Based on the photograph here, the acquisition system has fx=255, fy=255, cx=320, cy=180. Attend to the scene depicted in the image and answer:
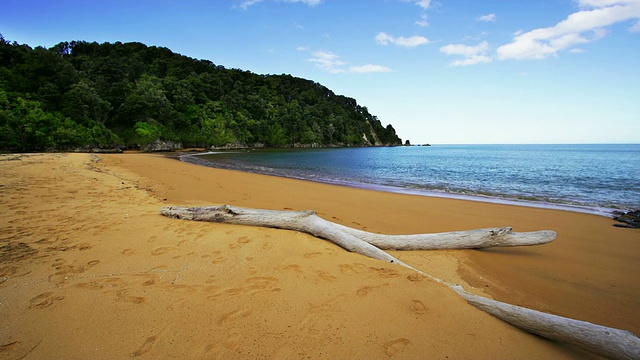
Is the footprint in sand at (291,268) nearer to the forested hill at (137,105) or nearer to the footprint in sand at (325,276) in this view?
the footprint in sand at (325,276)

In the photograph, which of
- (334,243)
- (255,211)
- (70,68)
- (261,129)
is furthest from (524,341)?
(261,129)

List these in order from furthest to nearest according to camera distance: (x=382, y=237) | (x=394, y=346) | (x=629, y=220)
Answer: (x=629, y=220)
(x=382, y=237)
(x=394, y=346)

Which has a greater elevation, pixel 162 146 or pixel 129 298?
pixel 162 146

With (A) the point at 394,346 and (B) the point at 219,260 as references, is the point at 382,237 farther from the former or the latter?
(B) the point at 219,260

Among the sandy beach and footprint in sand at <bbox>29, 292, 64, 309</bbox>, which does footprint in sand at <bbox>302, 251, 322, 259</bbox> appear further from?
footprint in sand at <bbox>29, 292, 64, 309</bbox>

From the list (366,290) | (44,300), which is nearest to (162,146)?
(44,300)

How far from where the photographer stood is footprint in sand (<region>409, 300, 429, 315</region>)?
7.98ft

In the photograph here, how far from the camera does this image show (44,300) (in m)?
2.35

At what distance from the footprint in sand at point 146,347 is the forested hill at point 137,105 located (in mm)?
40312

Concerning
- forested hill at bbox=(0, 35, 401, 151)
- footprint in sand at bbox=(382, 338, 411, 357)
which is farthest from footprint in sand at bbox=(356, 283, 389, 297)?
forested hill at bbox=(0, 35, 401, 151)

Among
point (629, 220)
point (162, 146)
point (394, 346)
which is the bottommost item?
point (629, 220)

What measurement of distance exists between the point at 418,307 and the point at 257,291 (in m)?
1.62

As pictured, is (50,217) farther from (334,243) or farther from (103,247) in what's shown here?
(334,243)

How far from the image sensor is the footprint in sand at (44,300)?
2.26m
